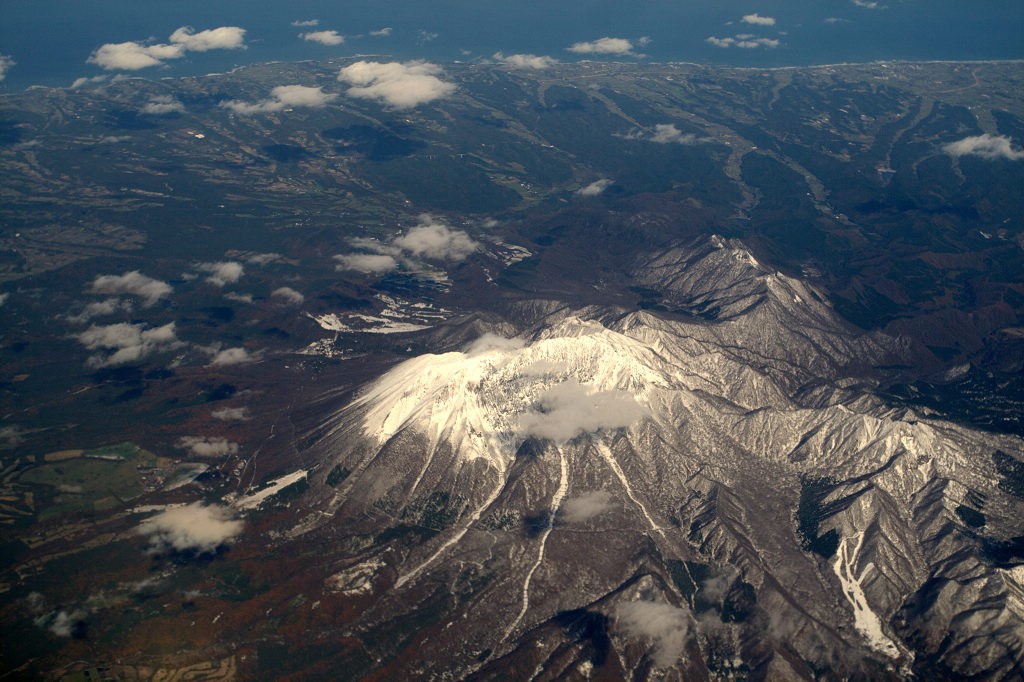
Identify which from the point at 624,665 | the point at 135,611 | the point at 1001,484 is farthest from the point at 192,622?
the point at 1001,484

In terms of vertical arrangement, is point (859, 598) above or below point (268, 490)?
below

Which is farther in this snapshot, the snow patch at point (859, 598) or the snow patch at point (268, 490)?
the snow patch at point (268, 490)

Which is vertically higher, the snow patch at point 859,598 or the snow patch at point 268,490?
the snow patch at point 268,490

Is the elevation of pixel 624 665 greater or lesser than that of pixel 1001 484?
lesser

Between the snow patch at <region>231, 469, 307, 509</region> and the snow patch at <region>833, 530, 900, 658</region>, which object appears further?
the snow patch at <region>231, 469, 307, 509</region>

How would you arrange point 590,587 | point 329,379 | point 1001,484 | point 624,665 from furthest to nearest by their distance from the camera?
1. point 329,379
2. point 1001,484
3. point 590,587
4. point 624,665

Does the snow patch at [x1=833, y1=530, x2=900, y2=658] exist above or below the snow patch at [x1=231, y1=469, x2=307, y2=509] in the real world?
below

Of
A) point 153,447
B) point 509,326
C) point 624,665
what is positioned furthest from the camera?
point 509,326

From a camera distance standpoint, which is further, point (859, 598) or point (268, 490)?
point (268, 490)

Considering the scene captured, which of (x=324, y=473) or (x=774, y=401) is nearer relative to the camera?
(x=324, y=473)

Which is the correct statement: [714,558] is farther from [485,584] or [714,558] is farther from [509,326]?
[509,326]
